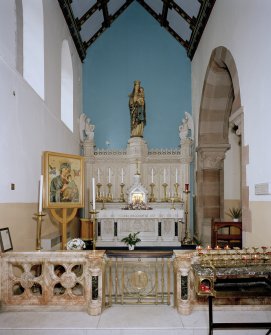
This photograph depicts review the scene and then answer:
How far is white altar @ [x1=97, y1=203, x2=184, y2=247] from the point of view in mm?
8492

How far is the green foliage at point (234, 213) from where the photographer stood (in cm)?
822

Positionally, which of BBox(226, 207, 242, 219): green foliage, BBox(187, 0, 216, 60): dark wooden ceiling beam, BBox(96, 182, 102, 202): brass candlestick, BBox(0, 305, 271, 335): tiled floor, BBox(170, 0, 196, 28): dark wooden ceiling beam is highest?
BBox(170, 0, 196, 28): dark wooden ceiling beam

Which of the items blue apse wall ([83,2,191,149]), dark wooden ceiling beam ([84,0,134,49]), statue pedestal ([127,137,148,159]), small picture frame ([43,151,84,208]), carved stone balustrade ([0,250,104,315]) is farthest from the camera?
blue apse wall ([83,2,191,149])

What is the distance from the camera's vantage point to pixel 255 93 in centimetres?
479

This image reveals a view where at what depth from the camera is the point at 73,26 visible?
28.0 feet

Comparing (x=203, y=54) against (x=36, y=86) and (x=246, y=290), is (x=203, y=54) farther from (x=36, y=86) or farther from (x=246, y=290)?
(x=246, y=290)

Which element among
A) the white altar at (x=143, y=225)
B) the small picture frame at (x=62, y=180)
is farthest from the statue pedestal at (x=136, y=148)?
the small picture frame at (x=62, y=180)

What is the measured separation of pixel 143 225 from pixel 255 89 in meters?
4.97

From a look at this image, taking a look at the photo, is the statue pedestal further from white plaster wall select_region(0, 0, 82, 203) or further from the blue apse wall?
white plaster wall select_region(0, 0, 82, 203)

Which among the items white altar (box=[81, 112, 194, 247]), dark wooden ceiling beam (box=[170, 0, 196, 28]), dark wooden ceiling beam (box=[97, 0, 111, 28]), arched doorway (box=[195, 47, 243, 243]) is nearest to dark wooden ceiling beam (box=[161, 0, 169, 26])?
dark wooden ceiling beam (box=[170, 0, 196, 28])

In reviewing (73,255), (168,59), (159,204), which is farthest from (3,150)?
(168,59)

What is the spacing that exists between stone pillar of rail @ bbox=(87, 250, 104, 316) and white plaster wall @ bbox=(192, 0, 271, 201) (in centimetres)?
234

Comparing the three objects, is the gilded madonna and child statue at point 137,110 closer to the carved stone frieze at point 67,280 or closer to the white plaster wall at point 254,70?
the white plaster wall at point 254,70

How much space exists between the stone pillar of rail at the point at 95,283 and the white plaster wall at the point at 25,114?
61.7 inches
